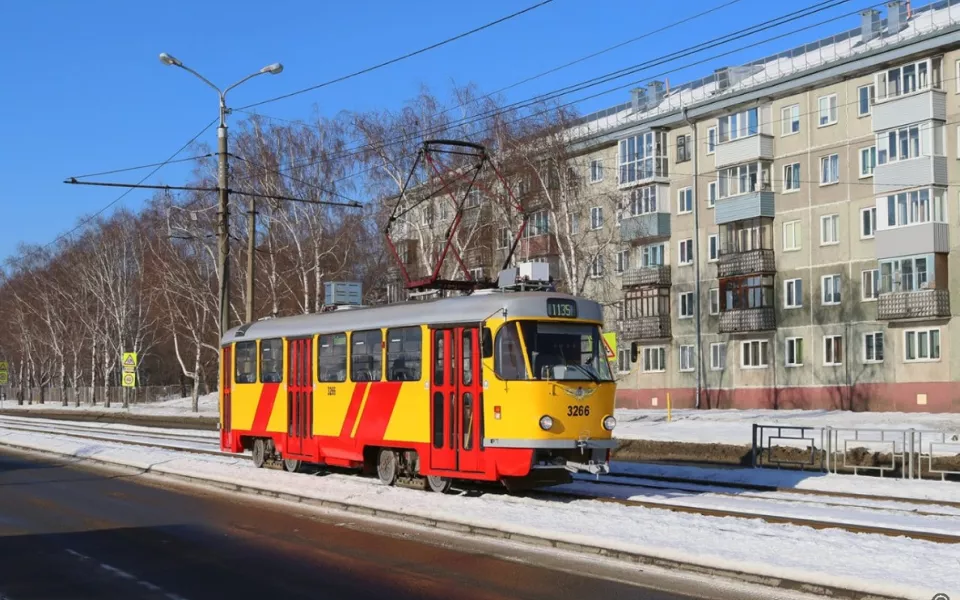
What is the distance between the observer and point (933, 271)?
145 feet

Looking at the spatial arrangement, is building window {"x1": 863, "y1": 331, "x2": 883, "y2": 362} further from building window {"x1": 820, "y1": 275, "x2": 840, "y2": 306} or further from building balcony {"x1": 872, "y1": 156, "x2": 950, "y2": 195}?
building balcony {"x1": 872, "y1": 156, "x2": 950, "y2": 195}

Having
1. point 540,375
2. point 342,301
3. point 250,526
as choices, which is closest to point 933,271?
point 342,301

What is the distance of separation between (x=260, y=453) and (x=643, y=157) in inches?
1471

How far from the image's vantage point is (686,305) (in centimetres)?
5650

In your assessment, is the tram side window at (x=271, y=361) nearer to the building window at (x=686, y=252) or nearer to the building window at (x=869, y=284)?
the building window at (x=869, y=284)

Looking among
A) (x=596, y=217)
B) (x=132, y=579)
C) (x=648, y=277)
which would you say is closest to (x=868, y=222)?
(x=648, y=277)

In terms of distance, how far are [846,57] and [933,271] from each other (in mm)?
9750

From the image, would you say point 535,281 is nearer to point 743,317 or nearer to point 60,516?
point 60,516

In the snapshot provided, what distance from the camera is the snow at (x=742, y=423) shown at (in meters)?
33.4

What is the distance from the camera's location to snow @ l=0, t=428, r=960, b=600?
377 inches

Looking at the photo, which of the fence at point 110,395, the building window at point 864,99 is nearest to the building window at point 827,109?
the building window at point 864,99

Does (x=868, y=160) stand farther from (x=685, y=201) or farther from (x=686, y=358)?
(x=686, y=358)

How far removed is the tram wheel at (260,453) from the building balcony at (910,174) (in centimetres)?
3094

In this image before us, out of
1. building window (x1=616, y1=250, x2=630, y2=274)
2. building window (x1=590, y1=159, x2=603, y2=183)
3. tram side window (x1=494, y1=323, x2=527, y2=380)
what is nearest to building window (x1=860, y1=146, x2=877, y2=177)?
building window (x1=616, y1=250, x2=630, y2=274)
